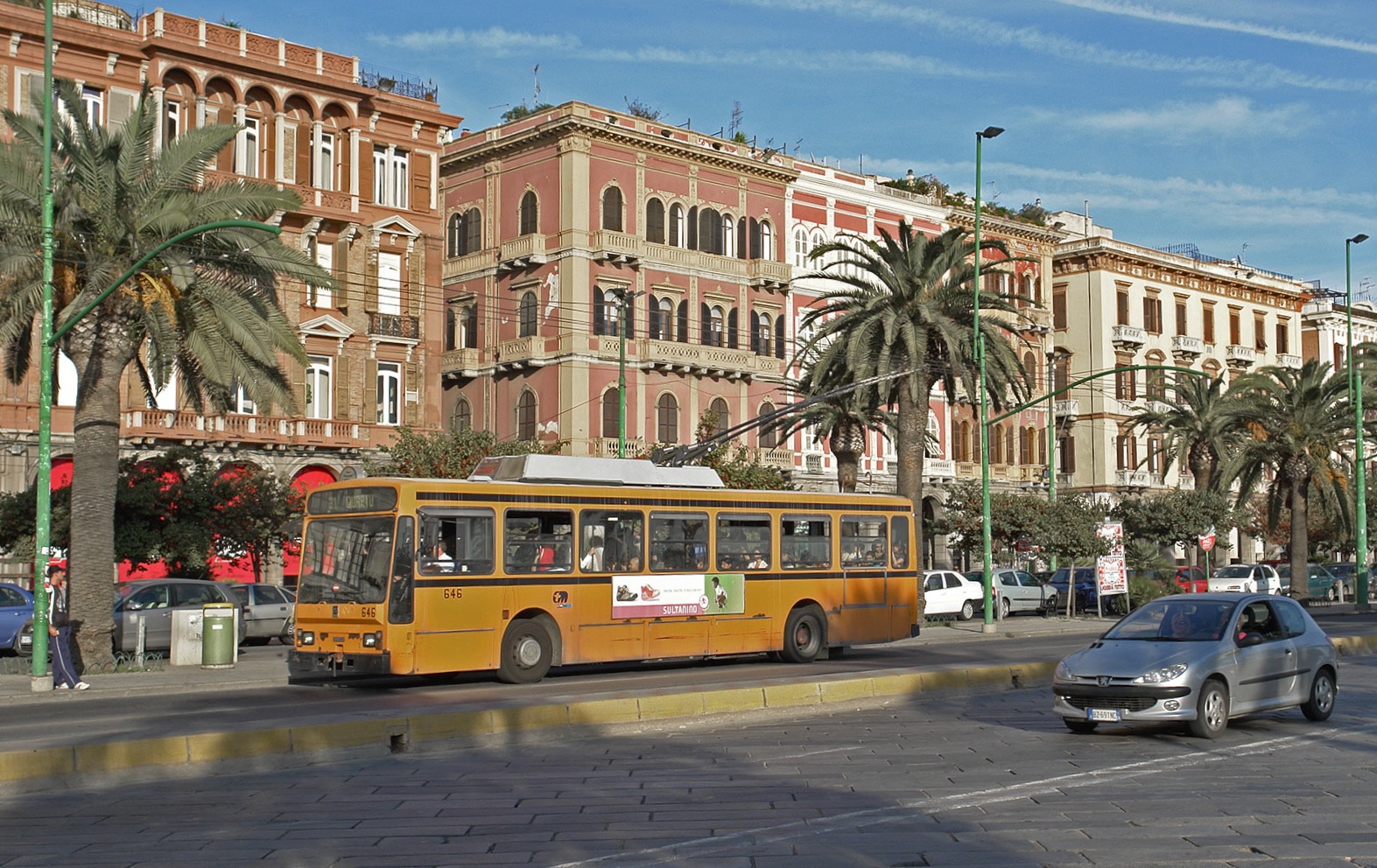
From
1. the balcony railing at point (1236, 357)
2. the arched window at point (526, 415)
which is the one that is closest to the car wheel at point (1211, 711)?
the arched window at point (526, 415)

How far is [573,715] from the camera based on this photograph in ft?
53.3

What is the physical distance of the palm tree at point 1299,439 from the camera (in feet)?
175

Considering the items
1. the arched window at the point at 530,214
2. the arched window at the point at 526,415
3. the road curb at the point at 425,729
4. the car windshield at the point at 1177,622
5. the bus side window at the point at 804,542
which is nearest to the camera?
the road curb at the point at 425,729

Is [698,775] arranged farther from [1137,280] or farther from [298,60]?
[1137,280]

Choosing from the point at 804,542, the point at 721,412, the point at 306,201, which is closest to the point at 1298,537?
the point at 721,412

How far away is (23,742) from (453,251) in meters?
44.1

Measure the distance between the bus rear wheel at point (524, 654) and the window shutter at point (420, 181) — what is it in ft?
99.7

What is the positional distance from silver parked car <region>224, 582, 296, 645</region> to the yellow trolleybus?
1117cm

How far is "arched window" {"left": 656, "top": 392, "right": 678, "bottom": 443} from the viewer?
5438 centimetres

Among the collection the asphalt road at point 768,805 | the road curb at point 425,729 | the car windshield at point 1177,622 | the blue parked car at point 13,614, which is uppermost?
the car windshield at point 1177,622

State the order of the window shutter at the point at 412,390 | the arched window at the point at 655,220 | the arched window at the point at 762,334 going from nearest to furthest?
1. the window shutter at the point at 412,390
2. the arched window at the point at 655,220
3. the arched window at the point at 762,334

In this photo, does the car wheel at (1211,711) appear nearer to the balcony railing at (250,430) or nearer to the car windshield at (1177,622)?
the car windshield at (1177,622)

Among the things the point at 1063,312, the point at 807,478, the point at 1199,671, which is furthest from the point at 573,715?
the point at 1063,312

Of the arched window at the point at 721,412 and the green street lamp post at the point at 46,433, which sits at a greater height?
the arched window at the point at 721,412
